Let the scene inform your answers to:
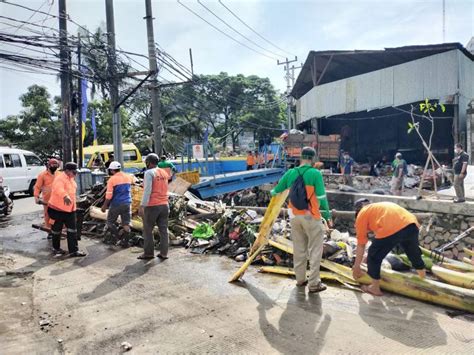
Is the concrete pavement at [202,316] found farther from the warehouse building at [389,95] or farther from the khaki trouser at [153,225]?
the warehouse building at [389,95]

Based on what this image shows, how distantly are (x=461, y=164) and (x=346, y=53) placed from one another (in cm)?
963

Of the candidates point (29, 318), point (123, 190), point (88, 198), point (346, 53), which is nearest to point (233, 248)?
point (123, 190)

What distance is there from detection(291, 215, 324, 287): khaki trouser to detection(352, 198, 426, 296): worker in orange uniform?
0.45 meters

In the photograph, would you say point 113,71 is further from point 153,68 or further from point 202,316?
point 202,316

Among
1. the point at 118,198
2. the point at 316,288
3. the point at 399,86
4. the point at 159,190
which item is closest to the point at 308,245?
the point at 316,288

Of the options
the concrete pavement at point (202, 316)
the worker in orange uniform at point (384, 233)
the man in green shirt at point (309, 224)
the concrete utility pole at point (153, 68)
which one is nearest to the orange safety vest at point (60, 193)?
the concrete pavement at point (202, 316)

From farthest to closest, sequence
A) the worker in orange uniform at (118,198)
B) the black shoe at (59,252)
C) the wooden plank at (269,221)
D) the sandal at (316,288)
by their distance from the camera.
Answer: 1. the worker in orange uniform at (118,198)
2. the black shoe at (59,252)
3. the wooden plank at (269,221)
4. the sandal at (316,288)

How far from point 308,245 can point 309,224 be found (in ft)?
0.97

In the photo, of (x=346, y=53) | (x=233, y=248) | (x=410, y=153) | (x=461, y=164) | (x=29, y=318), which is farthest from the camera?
(x=410, y=153)

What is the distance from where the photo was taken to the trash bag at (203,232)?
6.66m

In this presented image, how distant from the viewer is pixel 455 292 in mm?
3965

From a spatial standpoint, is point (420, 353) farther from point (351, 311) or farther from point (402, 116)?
point (402, 116)

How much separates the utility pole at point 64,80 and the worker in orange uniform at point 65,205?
4.95 metres

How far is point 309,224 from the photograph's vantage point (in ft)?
14.5
